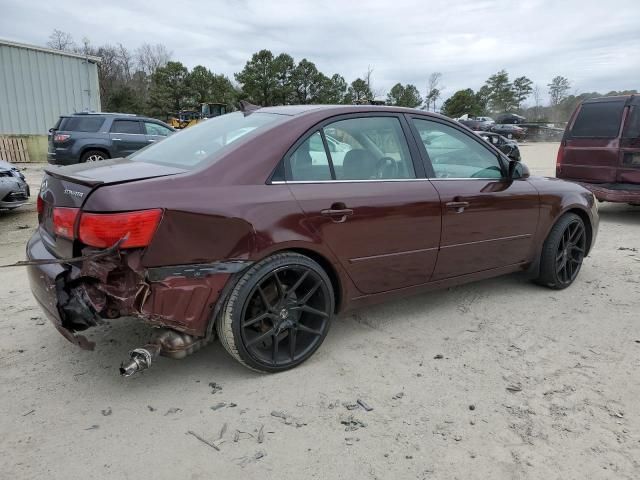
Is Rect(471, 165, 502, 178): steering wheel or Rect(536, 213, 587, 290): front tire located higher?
Rect(471, 165, 502, 178): steering wheel

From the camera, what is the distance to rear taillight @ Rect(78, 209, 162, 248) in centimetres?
226

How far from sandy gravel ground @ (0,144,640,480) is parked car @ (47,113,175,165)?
937cm

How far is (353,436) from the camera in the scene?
231 centimetres

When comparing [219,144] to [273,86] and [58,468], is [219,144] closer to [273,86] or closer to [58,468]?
[58,468]

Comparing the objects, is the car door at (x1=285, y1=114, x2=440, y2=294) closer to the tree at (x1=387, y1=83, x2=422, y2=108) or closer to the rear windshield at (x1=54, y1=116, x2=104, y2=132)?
the rear windshield at (x1=54, y1=116, x2=104, y2=132)

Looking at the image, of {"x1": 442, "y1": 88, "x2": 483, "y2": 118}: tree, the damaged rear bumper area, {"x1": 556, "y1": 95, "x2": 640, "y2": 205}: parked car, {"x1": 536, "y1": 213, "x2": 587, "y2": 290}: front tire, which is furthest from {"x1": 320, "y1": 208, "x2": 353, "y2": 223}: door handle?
{"x1": 442, "y1": 88, "x2": 483, "y2": 118}: tree

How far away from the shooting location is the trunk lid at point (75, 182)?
7.88 ft

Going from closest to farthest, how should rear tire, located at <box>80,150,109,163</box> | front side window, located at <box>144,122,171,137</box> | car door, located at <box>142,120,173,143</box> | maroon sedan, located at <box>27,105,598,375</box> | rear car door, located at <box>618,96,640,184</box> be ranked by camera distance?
maroon sedan, located at <box>27,105,598,375</box>
rear car door, located at <box>618,96,640,184</box>
rear tire, located at <box>80,150,109,163</box>
car door, located at <box>142,120,173,143</box>
front side window, located at <box>144,122,171,137</box>

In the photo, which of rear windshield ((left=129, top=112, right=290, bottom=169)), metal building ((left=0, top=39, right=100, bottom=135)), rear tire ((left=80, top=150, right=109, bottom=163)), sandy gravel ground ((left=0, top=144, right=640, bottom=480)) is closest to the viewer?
sandy gravel ground ((left=0, top=144, right=640, bottom=480))

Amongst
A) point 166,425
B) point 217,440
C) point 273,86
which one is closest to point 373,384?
point 217,440

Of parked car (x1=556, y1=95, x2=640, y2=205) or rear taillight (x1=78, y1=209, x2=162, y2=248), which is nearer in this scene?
rear taillight (x1=78, y1=209, x2=162, y2=248)

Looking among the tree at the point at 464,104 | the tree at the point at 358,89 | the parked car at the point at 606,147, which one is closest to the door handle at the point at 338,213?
the parked car at the point at 606,147

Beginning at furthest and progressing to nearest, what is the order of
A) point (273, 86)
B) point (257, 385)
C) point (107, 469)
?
point (273, 86), point (257, 385), point (107, 469)

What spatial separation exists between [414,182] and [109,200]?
195 centimetres
